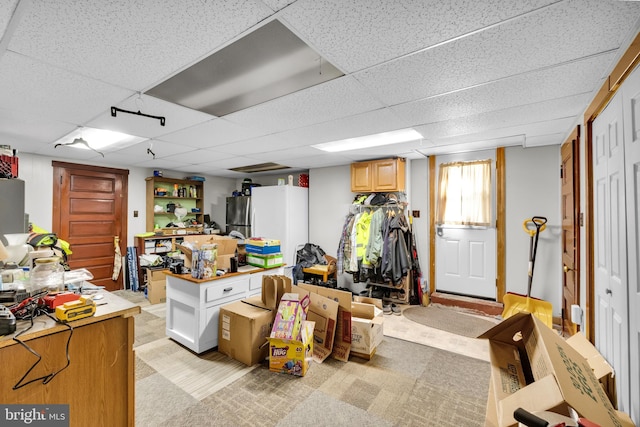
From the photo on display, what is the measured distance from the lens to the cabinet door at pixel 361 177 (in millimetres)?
4445

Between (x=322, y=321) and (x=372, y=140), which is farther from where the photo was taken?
(x=372, y=140)

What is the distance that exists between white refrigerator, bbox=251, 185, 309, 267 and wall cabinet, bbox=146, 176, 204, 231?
140cm

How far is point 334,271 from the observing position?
191 inches

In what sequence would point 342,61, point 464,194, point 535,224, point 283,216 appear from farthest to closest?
point 283,216, point 464,194, point 535,224, point 342,61

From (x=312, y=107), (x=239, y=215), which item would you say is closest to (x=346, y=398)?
(x=312, y=107)

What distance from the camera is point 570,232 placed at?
→ 2.79 metres

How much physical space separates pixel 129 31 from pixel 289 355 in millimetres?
2413

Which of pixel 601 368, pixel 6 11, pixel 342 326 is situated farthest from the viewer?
pixel 342 326

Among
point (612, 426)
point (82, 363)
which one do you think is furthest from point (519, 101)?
point (82, 363)

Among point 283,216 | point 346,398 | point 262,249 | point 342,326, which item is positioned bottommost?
point 346,398

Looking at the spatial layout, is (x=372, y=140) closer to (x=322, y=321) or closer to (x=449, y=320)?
(x=322, y=321)

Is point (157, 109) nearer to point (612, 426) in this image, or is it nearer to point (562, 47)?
point (562, 47)

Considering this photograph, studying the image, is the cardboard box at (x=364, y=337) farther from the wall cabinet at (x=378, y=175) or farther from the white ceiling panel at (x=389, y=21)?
the white ceiling panel at (x=389, y=21)

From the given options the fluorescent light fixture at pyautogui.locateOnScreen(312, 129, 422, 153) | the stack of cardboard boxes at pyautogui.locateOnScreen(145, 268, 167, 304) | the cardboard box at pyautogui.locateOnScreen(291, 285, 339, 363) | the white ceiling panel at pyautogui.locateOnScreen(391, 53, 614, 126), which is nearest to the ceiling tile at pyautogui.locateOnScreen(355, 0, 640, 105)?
the white ceiling panel at pyautogui.locateOnScreen(391, 53, 614, 126)
